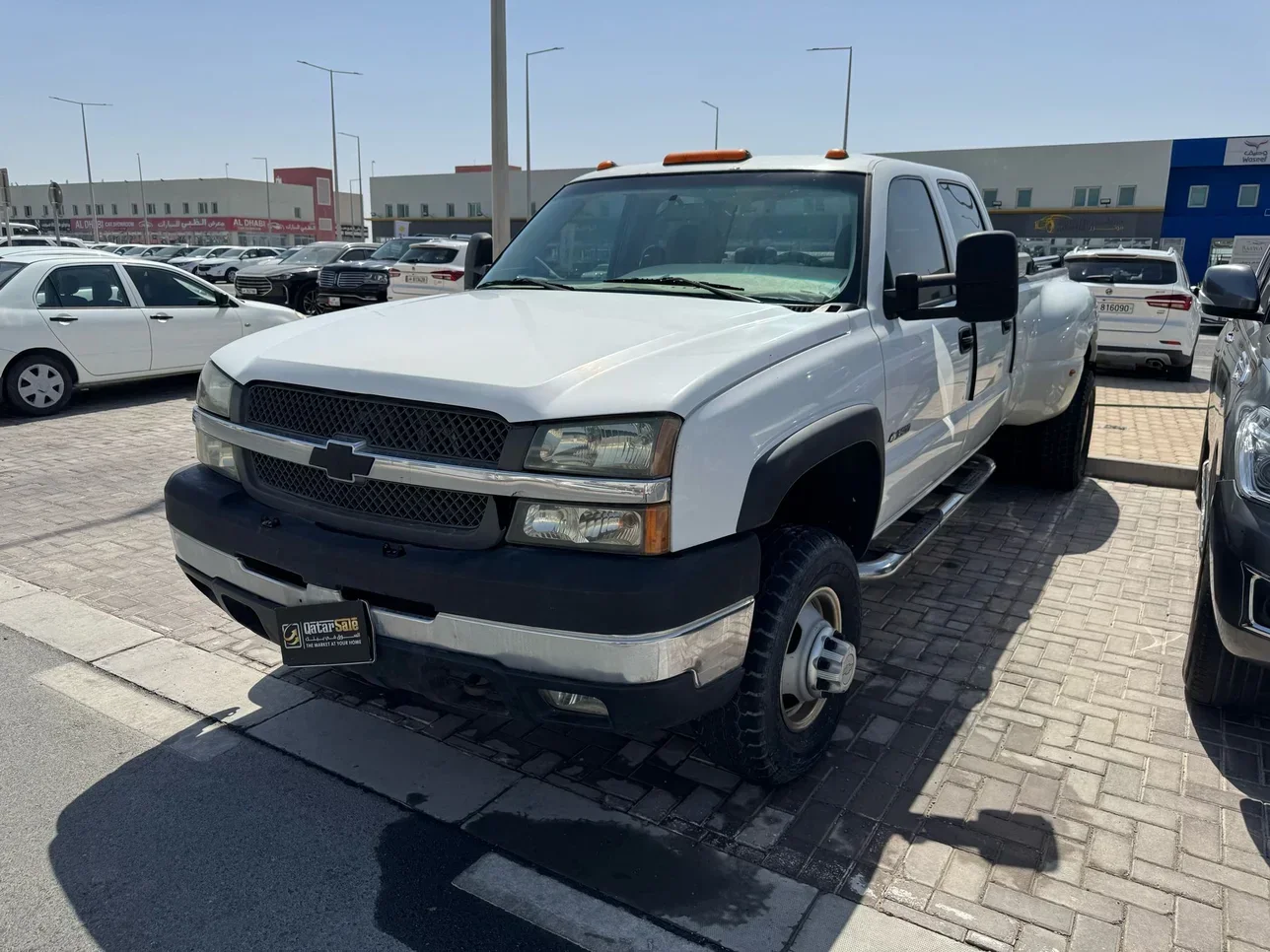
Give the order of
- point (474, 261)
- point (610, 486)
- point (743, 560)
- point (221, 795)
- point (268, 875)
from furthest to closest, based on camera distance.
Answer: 1. point (474, 261)
2. point (221, 795)
3. point (268, 875)
4. point (743, 560)
5. point (610, 486)

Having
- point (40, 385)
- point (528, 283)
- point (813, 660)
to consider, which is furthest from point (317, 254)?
point (813, 660)

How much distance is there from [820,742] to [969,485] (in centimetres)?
233

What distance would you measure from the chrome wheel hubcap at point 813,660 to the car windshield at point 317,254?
2107cm

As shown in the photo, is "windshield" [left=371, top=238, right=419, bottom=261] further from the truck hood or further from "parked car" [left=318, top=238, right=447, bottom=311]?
the truck hood

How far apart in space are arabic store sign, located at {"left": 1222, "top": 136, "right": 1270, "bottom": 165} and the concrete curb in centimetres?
4465

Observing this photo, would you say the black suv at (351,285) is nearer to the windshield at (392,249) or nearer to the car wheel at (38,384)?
the windshield at (392,249)

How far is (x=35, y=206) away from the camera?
89688 mm

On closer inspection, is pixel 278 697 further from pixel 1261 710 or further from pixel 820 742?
pixel 1261 710

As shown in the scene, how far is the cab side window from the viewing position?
384 cm

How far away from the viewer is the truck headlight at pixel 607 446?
2.44m

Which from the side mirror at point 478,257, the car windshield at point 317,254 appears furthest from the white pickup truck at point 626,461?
the car windshield at point 317,254

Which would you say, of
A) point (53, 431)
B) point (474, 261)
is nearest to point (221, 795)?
point (474, 261)

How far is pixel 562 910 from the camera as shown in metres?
2.64

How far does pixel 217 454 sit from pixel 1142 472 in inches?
263
